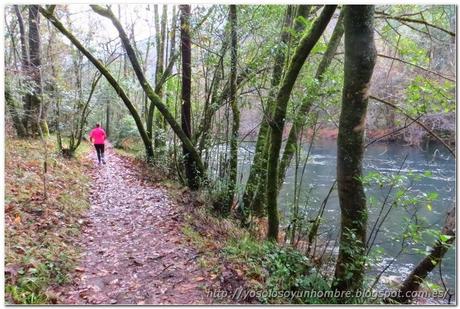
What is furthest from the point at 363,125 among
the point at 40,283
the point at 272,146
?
the point at 40,283

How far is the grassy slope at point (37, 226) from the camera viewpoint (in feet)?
13.0

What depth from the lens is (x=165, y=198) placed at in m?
8.48

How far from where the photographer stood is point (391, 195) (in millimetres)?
12406

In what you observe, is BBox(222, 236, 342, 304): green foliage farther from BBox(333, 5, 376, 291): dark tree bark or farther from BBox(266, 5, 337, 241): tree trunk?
BBox(266, 5, 337, 241): tree trunk

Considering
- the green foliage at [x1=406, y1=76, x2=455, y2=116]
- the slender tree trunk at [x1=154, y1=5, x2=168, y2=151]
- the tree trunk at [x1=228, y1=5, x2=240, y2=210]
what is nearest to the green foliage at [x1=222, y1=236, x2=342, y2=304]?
the tree trunk at [x1=228, y1=5, x2=240, y2=210]

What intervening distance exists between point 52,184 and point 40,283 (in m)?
4.21

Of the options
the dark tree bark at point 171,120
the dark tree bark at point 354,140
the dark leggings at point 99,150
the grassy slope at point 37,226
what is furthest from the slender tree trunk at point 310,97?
the dark leggings at point 99,150

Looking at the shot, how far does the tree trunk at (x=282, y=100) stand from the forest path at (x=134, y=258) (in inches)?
63.9

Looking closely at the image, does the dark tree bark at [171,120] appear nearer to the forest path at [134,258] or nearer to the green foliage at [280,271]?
the forest path at [134,258]

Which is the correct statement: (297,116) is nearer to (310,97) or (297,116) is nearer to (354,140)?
(310,97)

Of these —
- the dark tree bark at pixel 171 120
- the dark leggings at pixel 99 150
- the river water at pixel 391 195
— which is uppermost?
the dark tree bark at pixel 171 120

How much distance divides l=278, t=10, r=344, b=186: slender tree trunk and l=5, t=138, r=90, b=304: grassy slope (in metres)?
4.41

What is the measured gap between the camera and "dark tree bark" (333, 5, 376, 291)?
377 centimetres

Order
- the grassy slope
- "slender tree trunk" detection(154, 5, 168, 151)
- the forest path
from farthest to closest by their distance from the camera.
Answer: "slender tree trunk" detection(154, 5, 168, 151), the forest path, the grassy slope
